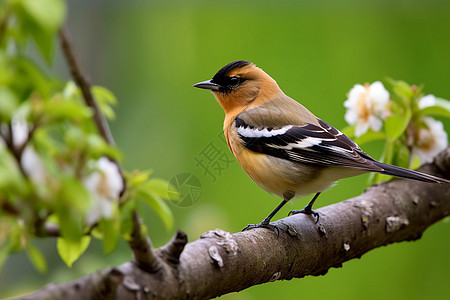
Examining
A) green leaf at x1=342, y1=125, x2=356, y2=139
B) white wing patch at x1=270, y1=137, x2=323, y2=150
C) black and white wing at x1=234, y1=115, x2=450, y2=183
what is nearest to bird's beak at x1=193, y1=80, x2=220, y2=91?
black and white wing at x1=234, y1=115, x2=450, y2=183

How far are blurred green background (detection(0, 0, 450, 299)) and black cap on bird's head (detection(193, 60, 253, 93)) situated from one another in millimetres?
953

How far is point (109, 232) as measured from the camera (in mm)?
1193

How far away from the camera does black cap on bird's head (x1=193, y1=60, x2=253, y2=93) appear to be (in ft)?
10.7

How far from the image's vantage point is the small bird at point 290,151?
2689 mm

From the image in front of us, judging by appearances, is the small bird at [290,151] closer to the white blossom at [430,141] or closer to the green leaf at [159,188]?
the white blossom at [430,141]

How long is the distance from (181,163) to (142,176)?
361 cm

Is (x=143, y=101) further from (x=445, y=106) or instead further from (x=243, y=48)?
(x=445, y=106)

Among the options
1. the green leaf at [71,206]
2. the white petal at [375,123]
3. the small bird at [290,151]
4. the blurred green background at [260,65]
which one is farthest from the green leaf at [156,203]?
the blurred green background at [260,65]

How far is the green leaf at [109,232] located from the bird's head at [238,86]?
7.00 feet

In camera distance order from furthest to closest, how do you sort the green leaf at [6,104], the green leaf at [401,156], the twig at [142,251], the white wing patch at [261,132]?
the white wing patch at [261,132]
the green leaf at [401,156]
the twig at [142,251]
the green leaf at [6,104]

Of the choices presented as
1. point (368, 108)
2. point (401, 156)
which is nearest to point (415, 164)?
point (401, 156)

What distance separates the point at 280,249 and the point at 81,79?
1.17 m

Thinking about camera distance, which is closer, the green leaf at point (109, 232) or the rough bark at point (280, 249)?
the green leaf at point (109, 232)

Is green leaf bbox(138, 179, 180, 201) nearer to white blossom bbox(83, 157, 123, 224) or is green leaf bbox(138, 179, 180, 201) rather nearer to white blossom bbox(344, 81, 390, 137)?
white blossom bbox(83, 157, 123, 224)
